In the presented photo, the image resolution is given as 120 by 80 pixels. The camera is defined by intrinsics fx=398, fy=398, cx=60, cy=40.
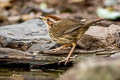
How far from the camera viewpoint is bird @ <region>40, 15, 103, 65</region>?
5.75m

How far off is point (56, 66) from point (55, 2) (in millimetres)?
5791

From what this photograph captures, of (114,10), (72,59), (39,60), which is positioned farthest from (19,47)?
(114,10)

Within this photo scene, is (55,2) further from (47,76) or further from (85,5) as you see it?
(47,76)

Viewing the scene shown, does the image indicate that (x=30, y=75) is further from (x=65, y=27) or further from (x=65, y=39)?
(x=65, y=27)

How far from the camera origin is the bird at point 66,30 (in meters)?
5.75

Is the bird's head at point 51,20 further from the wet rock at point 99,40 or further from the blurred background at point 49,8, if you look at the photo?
the blurred background at point 49,8

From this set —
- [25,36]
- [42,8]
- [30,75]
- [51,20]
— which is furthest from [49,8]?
[30,75]

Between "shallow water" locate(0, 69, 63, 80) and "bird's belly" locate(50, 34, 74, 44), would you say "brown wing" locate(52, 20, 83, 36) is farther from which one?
"shallow water" locate(0, 69, 63, 80)

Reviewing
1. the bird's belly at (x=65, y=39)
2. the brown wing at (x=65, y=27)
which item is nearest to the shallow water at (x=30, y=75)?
the bird's belly at (x=65, y=39)

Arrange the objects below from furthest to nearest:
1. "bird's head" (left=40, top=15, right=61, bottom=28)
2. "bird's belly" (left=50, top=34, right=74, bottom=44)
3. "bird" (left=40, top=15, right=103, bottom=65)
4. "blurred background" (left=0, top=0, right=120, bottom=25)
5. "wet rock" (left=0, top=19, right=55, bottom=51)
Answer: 1. "blurred background" (left=0, top=0, right=120, bottom=25)
2. "wet rock" (left=0, top=19, right=55, bottom=51)
3. "bird's head" (left=40, top=15, right=61, bottom=28)
4. "bird's belly" (left=50, top=34, right=74, bottom=44)
5. "bird" (left=40, top=15, right=103, bottom=65)

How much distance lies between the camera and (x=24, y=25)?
24.5 ft

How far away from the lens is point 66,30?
5.89 meters

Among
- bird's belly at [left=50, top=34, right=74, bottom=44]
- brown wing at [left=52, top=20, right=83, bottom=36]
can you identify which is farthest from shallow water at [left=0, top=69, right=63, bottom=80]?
brown wing at [left=52, top=20, right=83, bottom=36]

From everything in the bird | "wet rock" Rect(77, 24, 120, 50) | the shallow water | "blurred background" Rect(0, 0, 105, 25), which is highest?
the bird
